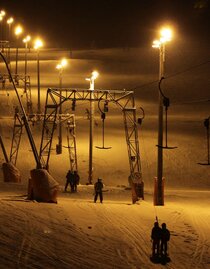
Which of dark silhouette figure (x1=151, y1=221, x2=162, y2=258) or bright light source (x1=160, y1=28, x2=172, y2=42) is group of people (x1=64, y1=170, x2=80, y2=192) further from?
dark silhouette figure (x1=151, y1=221, x2=162, y2=258)

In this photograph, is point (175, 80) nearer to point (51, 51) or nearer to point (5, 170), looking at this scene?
point (51, 51)

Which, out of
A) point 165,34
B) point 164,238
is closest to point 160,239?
point 164,238

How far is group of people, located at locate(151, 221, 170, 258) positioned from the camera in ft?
48.4

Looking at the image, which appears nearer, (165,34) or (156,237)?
(156,237)

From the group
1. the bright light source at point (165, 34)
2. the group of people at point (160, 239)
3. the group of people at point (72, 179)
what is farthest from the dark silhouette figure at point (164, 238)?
the group of people at point (72, 179)

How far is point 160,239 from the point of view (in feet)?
48.7

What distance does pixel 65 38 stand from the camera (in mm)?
144875

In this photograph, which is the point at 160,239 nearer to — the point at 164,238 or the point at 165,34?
the point at 164,238

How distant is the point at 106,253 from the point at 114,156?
1078 inches

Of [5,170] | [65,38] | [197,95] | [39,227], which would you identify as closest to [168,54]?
[197,95]

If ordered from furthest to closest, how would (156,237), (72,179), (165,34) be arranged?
(72,179) → (165,34) → (156,237)

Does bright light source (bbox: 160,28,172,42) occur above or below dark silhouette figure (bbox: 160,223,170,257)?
above

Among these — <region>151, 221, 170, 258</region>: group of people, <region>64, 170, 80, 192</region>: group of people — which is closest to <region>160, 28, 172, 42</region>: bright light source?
<region>64, 170, 80, 192</region>: group of people

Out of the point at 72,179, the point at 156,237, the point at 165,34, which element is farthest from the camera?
the point at 72,179
